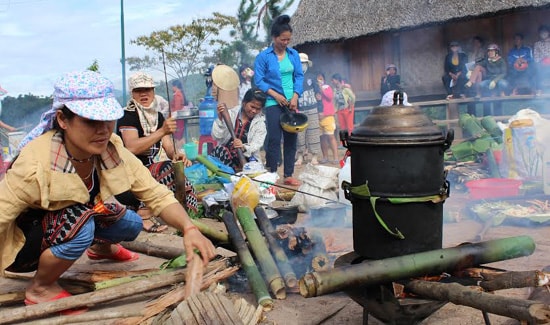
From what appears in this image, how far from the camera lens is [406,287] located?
2.52 meters

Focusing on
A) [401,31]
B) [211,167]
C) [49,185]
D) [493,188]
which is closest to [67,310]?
[49,185]

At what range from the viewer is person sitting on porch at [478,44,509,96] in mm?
12289

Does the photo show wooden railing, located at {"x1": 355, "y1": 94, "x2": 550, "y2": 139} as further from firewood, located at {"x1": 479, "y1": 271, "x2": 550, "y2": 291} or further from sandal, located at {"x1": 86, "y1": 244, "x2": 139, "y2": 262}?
firewood, located at {"x1": 479, "y1": 271, "x2": 550, "y2": 291}

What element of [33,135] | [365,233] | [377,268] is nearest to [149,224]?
[33,135]

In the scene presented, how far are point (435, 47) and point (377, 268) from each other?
14.2 metres

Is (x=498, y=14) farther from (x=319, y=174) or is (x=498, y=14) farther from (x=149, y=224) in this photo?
(x=149, y=224)

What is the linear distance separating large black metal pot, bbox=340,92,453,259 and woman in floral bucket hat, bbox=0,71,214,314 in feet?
2.94

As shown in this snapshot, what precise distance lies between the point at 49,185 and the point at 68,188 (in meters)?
0.10

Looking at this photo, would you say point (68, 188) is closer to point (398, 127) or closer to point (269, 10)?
point (398, 127)

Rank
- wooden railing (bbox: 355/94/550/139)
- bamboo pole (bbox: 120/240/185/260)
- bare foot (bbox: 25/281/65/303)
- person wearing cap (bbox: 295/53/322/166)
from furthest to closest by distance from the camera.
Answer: wooden railing (bbox: 355/94/550/139) → person wearing cap (bbox: 295/53/322/166) → bamboo pole (bbox: 120/240/185/260) → bare foot (bbox: 25/281/65/303)

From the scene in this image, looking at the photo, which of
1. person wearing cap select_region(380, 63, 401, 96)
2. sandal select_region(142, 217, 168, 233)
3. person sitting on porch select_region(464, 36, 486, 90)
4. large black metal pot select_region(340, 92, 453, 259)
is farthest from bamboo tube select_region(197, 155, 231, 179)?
person wearing cap select_region(380, 63, 401, 96)

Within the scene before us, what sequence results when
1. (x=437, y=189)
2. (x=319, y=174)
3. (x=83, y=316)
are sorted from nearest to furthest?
(x=437, y=189)
(x=83, y=316)
(x=319, y=174)

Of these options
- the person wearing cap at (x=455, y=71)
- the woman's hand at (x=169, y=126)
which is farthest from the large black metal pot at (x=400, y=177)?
the person wearing cap at (x=455, y=71)

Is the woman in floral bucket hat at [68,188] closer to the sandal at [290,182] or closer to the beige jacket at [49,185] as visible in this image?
the beige jacket at [49,185]
